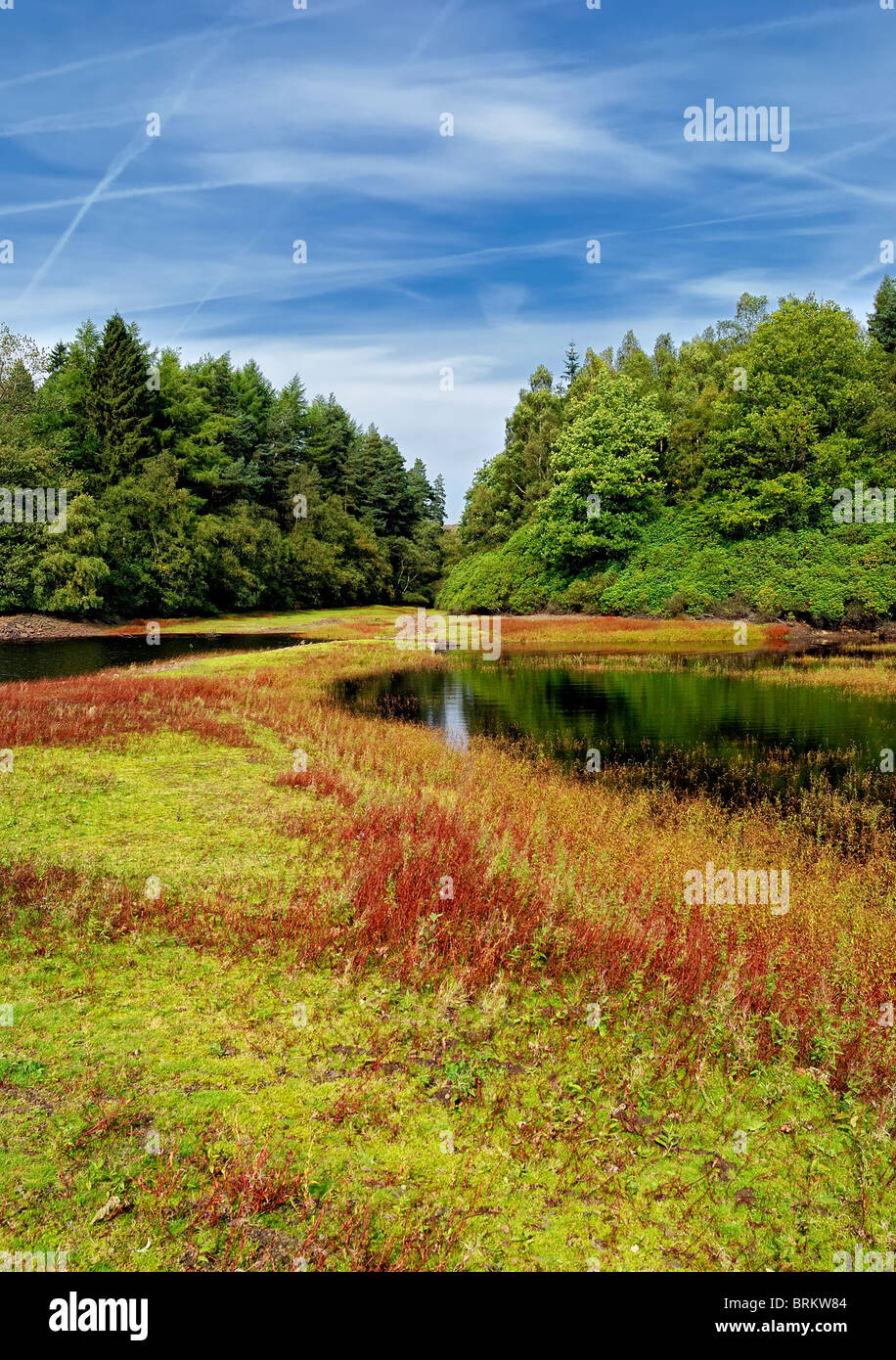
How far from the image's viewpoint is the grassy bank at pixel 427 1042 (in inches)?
186

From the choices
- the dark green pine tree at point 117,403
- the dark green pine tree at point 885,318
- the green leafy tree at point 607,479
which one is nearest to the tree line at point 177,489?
the dark green pine tree at point 117,403

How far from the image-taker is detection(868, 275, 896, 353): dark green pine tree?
92.8 m

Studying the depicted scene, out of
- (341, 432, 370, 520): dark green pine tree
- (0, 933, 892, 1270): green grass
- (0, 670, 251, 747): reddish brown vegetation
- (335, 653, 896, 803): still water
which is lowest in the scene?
(0, 933, 892, 1270): green grass

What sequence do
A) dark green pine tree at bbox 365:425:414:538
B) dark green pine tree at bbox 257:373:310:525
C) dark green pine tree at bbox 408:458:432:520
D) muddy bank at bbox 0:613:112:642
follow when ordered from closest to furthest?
muddy bank at bbox 0:613:112:642
dark green pine tree at bbox 257:373:310:525
dark green pine tree at bbox 365:425:414:538
dark green pine tree at bbox 408:458:432:520

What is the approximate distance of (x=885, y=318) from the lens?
94.2 metres

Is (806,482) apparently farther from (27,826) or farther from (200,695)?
(27,826)

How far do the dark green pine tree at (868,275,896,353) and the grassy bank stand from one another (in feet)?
340

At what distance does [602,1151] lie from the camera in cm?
546

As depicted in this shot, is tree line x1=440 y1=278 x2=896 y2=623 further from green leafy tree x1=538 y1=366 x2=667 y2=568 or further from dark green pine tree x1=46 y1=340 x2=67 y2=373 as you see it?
dark green pine tree x1=46 y1=340 x2=67 y2=373

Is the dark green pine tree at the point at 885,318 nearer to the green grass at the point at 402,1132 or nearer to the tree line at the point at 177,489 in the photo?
the tree line at the point at 177,489

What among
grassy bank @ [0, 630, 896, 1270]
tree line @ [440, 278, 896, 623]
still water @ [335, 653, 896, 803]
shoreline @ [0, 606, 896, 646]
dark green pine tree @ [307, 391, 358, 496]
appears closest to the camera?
grassy bank @ [0, 630, 896, 1270]

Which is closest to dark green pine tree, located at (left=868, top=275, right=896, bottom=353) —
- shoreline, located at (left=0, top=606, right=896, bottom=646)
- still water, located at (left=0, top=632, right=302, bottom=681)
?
shoreline, located at (left=0, top=606, right=896, bottom=646)

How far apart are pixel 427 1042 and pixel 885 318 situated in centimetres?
11459

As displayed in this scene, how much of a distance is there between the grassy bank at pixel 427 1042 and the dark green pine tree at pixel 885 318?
104m
